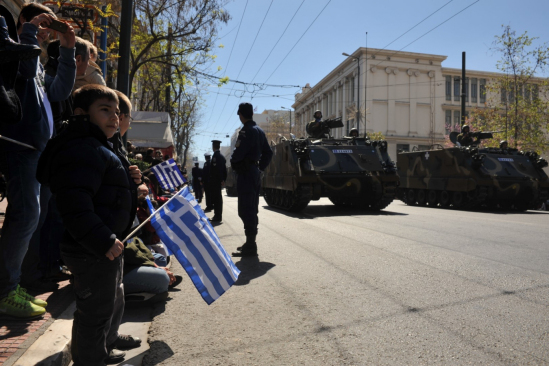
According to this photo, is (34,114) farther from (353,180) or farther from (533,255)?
(353,180)

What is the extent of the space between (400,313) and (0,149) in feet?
9.58

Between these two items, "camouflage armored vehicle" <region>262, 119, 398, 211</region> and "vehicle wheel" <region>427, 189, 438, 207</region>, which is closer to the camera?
"camouflage armored vehicle" <region>262, 119, 398, 211</region>

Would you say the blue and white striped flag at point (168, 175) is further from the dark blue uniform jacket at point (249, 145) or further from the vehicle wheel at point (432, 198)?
the vehicle wheel at point (432, 198)

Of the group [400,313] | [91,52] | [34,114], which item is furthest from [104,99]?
[400,313]

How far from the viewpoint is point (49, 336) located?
2.77m

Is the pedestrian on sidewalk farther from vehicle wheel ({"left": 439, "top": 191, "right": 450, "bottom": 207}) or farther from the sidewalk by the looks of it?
vehicle wheel ({"left": 439, "top": 191, "right": 450, "bottom": 207})

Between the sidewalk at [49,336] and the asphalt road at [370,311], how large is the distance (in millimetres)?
137

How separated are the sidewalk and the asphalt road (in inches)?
5.4

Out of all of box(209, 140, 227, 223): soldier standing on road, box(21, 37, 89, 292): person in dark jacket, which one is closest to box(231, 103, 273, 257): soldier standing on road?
box(21, 37, 89, 292): person in dark jacket

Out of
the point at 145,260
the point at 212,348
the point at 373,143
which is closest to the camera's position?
the point at 212,348

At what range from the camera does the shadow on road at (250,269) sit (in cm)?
477

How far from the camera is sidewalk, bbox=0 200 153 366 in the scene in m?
2.47

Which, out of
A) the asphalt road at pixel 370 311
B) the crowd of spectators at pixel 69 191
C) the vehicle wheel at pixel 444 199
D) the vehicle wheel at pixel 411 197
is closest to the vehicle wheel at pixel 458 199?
the vehicle wheel at pixel 444 199

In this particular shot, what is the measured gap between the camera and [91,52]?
4000 millimetres
